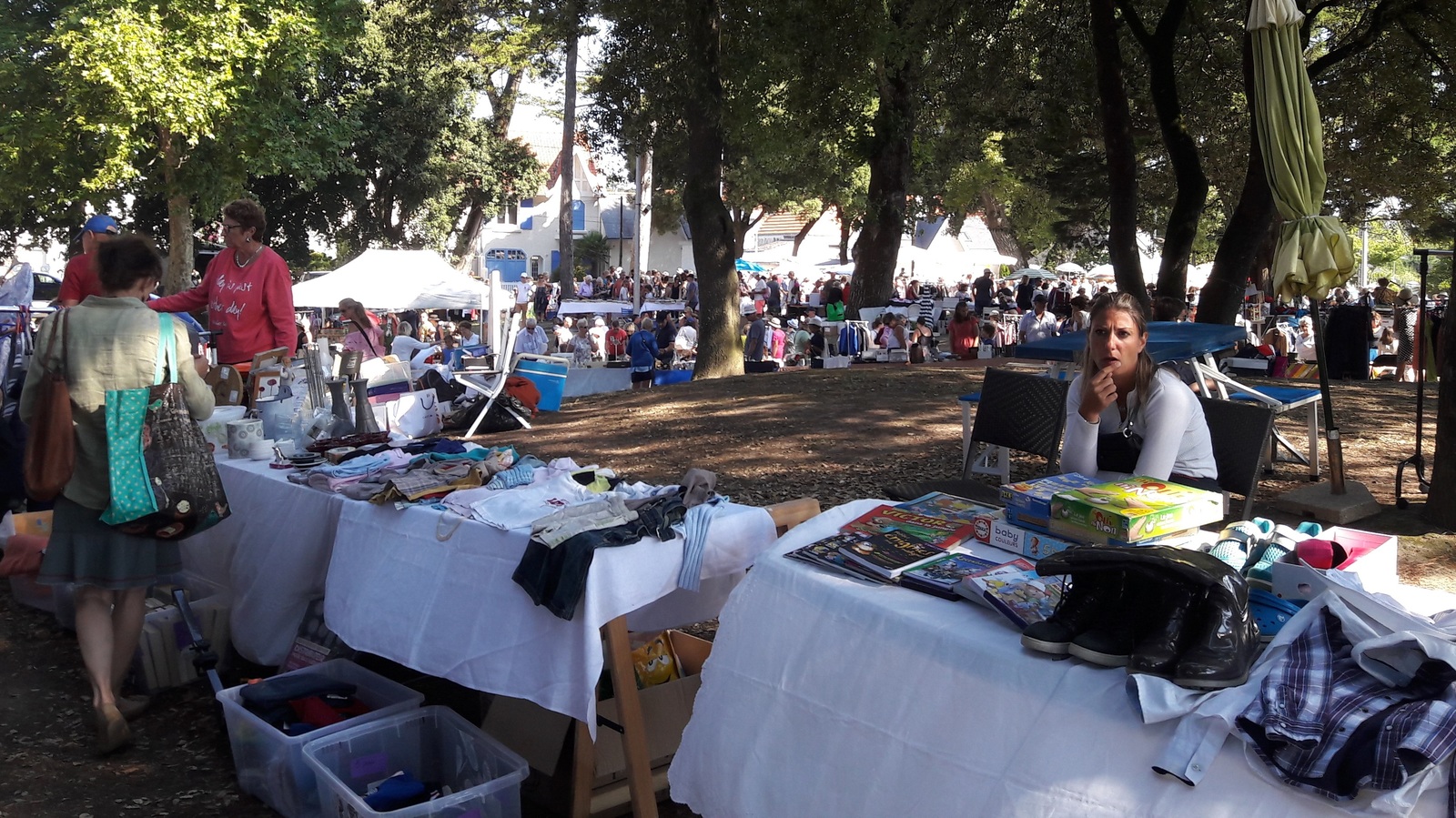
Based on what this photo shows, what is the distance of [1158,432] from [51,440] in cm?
369

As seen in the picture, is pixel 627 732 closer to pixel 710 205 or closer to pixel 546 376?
pixel 546 376

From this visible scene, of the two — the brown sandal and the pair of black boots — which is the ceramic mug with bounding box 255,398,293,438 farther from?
the pair of black boots

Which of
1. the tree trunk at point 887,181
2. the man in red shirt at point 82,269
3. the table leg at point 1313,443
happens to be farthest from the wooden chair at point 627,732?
the tree trunk at point 887,181

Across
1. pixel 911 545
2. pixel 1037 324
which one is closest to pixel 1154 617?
pixel 911 545

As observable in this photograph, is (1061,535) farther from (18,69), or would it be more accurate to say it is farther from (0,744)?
(18,69)

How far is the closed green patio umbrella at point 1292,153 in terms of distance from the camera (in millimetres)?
5102

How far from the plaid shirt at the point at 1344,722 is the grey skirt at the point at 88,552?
3.66 m

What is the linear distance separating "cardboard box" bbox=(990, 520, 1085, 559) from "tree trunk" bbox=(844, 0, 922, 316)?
11189 millimetres

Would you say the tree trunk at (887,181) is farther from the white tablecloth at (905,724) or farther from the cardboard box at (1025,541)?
the white tablecloth at (905,724)

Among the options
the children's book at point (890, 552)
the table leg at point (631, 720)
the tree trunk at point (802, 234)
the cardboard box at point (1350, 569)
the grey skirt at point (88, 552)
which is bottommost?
the table leg at point (631, 720)

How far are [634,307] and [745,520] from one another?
25105 millimetres

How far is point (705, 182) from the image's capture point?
13.6 meters

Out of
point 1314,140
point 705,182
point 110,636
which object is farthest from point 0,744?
point 705,182

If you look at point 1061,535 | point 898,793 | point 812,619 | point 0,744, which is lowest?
point 0,744
